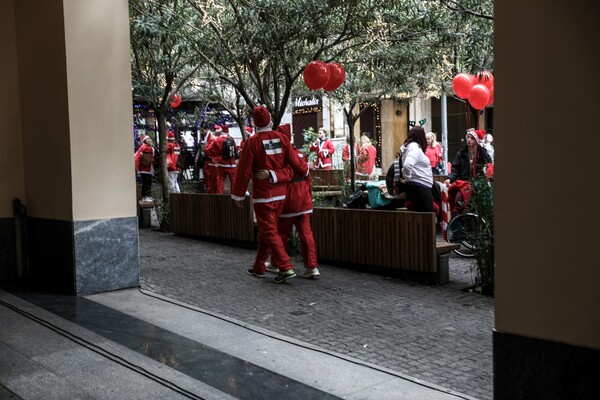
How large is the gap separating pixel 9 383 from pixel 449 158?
2858 centimetres

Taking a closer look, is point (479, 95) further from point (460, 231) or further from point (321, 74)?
point (321, 74)

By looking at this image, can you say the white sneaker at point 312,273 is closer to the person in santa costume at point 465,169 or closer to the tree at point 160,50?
the person in santa costume at point 465,169

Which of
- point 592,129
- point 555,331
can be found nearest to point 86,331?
point 555,331

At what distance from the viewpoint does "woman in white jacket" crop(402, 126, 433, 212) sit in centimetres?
909

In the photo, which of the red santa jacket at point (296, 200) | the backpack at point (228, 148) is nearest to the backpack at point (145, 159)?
the backpack at point (228, 148)

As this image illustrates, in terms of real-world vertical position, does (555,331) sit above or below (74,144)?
below

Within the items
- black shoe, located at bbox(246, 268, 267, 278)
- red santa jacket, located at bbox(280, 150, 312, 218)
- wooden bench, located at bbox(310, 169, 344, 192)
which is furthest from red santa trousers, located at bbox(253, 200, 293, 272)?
wooden bench, located at bbox(310, 169, 344, 192)

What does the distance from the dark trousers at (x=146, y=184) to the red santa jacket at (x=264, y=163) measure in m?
10.0

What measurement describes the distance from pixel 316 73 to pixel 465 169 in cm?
275

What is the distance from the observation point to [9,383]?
441cm

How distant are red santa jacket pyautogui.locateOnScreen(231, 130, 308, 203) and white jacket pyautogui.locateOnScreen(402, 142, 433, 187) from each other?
5.81 feet

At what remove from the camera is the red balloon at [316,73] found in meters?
10.1

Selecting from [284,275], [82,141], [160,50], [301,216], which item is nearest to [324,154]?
[160,50]

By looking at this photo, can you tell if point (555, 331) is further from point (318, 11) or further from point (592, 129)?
point (318, 11)
